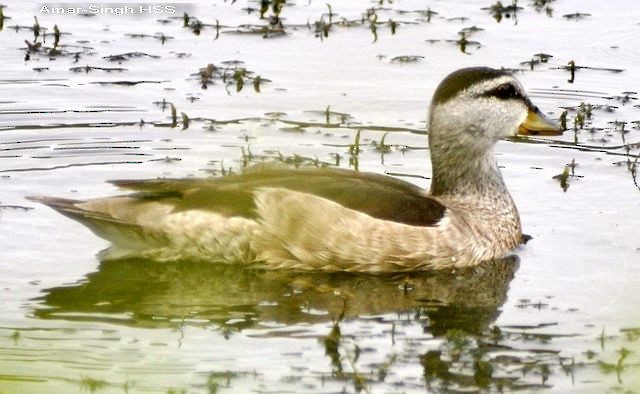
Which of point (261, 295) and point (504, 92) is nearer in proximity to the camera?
point (261, 295)

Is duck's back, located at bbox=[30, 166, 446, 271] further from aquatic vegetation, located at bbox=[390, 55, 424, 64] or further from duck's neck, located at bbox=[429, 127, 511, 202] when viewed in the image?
aquatic vegetation, located at bbox=[390, 55, 424, 64]

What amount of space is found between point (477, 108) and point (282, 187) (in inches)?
63.2

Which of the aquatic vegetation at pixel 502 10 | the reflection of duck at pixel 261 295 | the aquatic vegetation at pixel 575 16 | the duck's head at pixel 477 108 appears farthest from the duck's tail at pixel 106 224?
the aquatic vegetation at pixel 575 16

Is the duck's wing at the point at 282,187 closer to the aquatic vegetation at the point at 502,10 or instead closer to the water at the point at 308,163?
the water at the point at 308,163

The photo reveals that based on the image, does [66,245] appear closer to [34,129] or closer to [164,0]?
[34,129]

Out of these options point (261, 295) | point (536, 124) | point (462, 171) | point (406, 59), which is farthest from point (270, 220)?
point (406, 59)

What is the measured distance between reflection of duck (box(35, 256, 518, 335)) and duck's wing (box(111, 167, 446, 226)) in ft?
1.39

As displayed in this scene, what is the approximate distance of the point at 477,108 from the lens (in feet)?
38.0

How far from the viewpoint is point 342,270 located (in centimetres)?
1103

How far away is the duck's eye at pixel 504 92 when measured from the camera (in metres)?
11.6

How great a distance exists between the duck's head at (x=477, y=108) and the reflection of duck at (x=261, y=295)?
967 millimetres

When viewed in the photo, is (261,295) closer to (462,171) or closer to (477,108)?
(462,171)

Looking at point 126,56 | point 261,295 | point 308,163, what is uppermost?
point 126,56

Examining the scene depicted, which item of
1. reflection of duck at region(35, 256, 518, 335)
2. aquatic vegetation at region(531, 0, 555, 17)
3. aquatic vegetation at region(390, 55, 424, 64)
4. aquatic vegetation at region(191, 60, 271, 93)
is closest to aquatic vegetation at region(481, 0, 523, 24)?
aquatic vegetation at region(531, 0, 555, 17)
